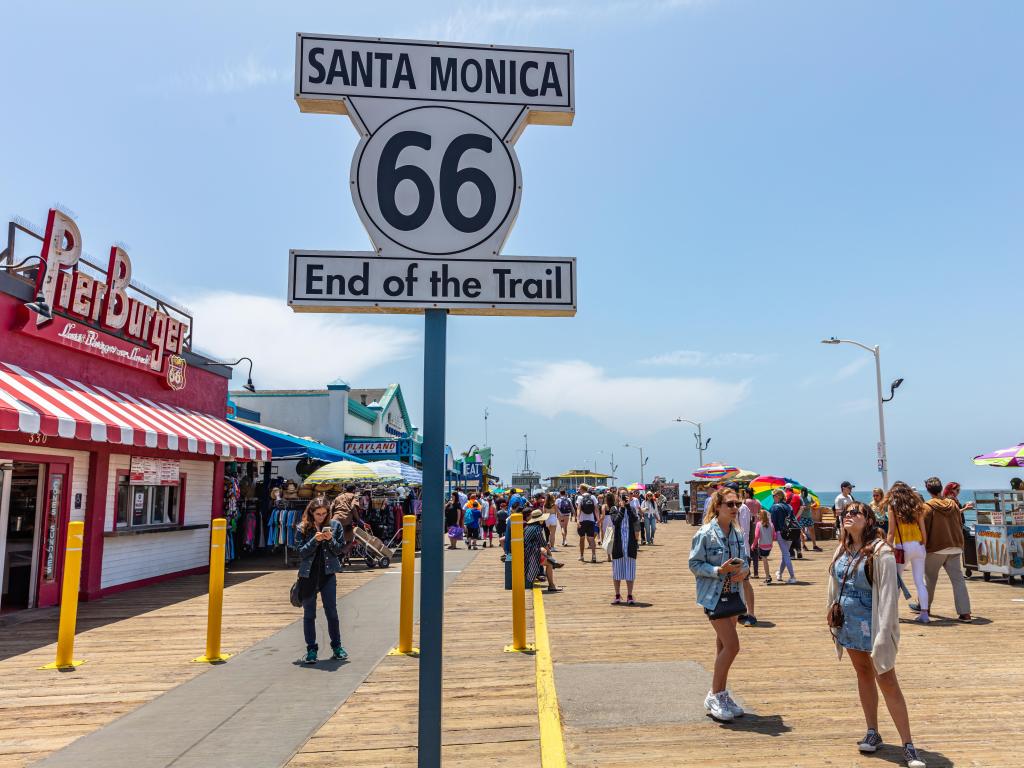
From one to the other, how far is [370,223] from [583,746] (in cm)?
401

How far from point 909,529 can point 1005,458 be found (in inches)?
326

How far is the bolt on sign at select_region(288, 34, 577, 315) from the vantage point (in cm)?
286

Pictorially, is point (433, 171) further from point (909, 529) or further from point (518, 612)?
point (909, 529)

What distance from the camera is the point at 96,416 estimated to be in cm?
1074

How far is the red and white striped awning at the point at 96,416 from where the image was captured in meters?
9.15

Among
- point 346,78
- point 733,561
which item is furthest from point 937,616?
point 346,78

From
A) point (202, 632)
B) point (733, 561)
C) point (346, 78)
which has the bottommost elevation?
point (202, 632)

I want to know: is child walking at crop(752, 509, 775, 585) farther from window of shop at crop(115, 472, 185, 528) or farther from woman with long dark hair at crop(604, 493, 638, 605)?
window of shop at crop(115, 472, 185, 528)

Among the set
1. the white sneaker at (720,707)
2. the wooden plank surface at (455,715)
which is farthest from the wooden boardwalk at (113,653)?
the white sneaker at (720,707)

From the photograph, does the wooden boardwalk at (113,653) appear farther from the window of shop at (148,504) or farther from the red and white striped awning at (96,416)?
the red and white striped awning at (96,416)

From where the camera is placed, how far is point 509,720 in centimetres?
555

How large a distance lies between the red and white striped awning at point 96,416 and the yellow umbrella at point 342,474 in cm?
316

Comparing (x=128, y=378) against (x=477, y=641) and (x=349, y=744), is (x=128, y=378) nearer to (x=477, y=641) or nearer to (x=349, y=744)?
(x=477, y=641)

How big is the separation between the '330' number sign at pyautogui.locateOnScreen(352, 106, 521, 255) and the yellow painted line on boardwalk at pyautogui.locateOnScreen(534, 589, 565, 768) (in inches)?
142
